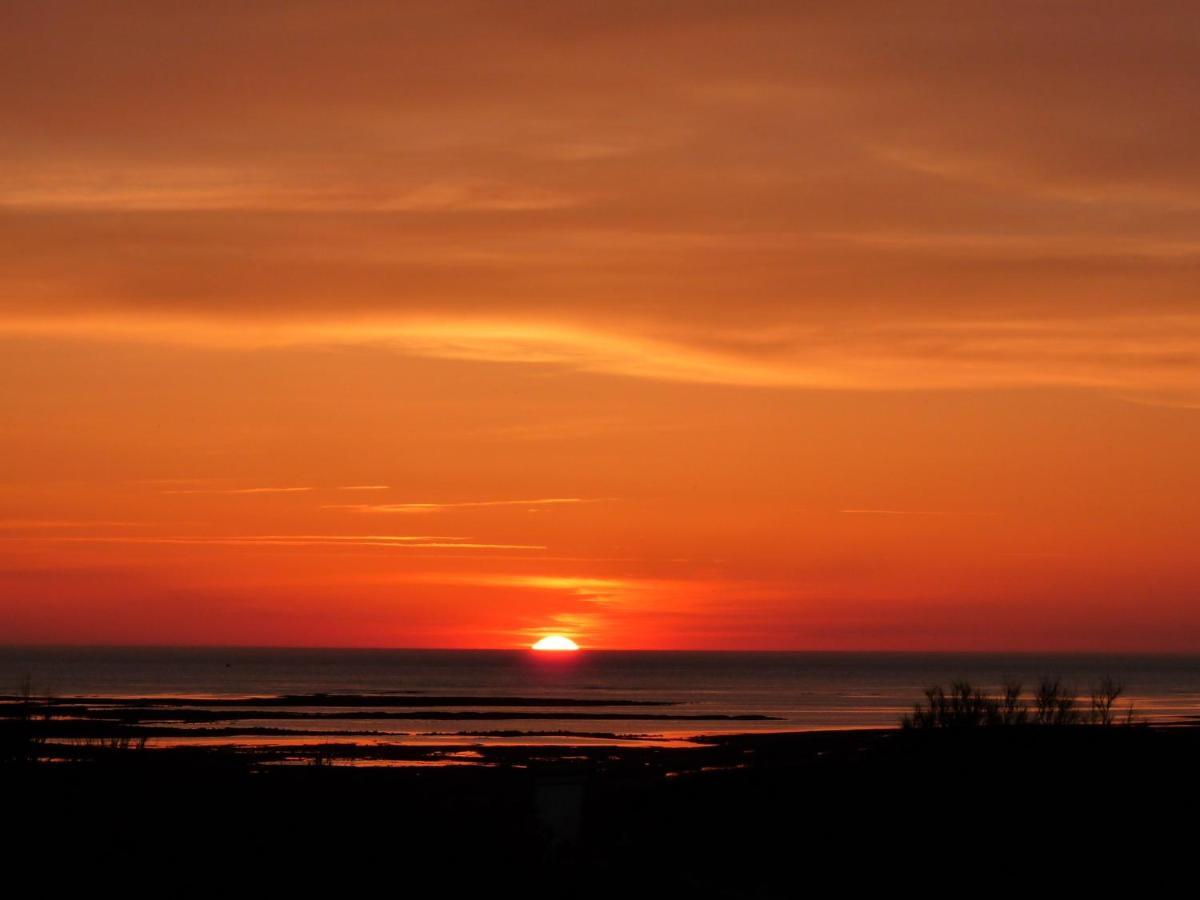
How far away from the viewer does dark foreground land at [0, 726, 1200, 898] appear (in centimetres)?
2059

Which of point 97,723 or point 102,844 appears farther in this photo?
point 97,723

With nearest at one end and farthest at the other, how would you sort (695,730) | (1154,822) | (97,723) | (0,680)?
(1154,822), (97,723), (695,730), (0,680)

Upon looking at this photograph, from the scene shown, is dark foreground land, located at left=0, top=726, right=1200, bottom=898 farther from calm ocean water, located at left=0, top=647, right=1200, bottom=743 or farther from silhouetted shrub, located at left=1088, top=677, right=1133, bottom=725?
calm ocean water, located at left=0, top=647, right=1200, bottom=743

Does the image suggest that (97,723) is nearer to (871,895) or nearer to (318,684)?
(871,895)

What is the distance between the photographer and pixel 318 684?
15950cm

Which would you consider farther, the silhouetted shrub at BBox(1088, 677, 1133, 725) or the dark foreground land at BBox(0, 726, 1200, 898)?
the silhouetted shrub at BBox(1088, 677, 1133, 725)

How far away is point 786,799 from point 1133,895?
11010 millimetres

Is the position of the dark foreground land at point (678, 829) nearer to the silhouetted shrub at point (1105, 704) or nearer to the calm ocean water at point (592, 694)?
the silhouetted shrub at point (1105, 704)

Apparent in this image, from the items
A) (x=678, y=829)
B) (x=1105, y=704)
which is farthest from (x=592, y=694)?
(x=678, y=829)

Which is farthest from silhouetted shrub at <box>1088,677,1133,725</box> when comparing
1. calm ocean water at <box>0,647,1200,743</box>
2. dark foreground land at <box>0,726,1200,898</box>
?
calm ocean water at <box>0,647,1200,743</box>

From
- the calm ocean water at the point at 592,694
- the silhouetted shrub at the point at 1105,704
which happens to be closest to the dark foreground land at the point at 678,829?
the silhouetted shrub at the point at 1105,704

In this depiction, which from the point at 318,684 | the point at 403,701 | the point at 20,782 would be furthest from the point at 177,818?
the point at 318,684

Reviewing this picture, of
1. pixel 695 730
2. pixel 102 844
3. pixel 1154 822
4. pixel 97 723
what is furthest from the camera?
pixel 695 730

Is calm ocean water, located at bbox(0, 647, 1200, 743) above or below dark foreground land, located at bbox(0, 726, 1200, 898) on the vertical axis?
above
